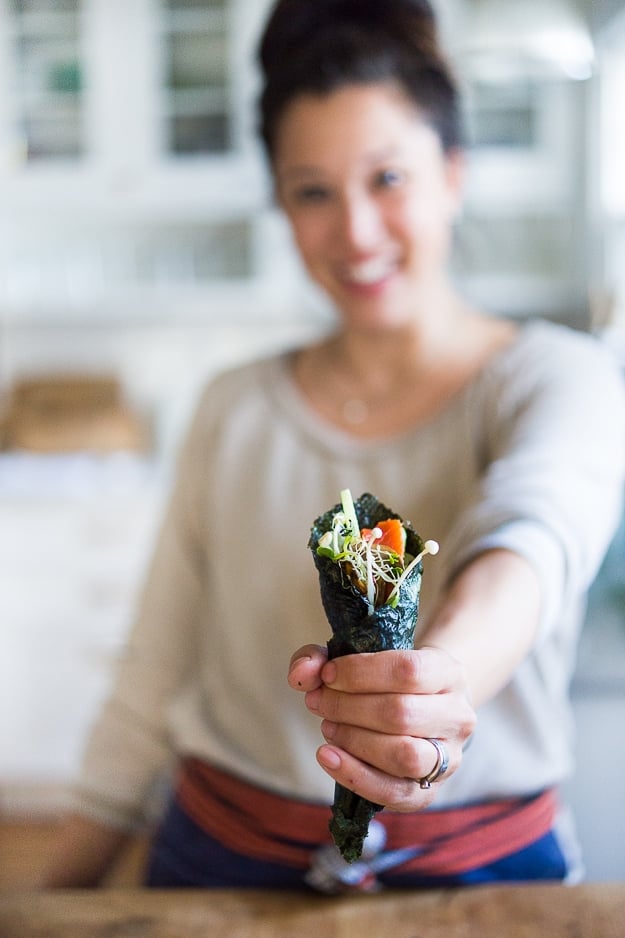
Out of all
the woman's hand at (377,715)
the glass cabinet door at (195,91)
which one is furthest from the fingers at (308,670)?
the glass cabinet door at (195,91)

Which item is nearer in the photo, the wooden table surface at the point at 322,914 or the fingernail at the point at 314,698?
the fingernail at the point at 314,698

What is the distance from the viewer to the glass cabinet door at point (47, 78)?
2.47 meters

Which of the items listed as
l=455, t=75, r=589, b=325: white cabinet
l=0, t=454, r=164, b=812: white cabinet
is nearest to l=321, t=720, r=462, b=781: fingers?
l=0, t=454, r=164, b=812: white cabinet

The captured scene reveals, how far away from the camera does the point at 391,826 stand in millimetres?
506

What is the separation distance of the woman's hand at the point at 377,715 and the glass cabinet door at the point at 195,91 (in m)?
2.37

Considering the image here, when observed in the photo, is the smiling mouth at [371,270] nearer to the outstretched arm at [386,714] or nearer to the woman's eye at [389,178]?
the woman's eye at [389,178]

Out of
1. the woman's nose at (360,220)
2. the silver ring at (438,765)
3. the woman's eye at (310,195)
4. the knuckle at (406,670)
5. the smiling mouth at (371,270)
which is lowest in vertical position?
the silver ring at (438,765)

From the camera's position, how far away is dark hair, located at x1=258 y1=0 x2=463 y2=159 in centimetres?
56

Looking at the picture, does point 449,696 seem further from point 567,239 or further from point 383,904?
point 567,239

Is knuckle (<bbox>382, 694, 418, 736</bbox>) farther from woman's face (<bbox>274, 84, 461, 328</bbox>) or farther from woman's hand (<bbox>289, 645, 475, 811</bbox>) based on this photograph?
woman's face (<bbox>274, 84, 461, 328</bbox>)

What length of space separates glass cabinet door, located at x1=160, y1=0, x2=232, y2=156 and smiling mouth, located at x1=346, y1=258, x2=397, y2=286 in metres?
2.03

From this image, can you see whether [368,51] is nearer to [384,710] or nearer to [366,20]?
[366,20]

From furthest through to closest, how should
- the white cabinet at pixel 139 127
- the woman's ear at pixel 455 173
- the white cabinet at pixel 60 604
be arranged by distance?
the white cabinet at pixel 139 127 < the white cabinet at pixel 60 604 < the woman's ear at pixel 455 173

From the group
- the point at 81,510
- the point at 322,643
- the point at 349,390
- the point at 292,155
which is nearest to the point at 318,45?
the point at 292,155
